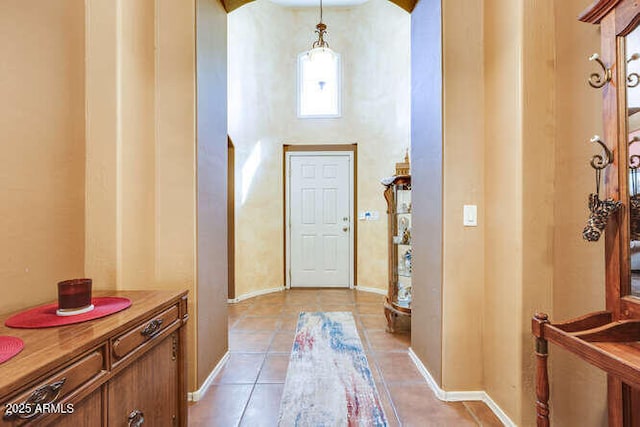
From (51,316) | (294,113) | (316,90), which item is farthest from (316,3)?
(51,316)

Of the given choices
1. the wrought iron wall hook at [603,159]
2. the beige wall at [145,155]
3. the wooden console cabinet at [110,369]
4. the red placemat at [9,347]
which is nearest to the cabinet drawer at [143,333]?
Answer: the wooden console cabinet at [110,369]

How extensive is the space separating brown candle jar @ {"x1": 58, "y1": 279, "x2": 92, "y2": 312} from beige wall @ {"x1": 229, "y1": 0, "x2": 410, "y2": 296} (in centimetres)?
316

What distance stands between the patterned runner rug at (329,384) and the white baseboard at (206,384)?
1.71 ft

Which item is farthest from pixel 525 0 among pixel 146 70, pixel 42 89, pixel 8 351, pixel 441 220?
pixel 8 351

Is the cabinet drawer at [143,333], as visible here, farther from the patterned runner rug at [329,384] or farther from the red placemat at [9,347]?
the patterned runner rug at [329,384]

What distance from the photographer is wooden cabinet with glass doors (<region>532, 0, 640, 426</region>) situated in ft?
3.36

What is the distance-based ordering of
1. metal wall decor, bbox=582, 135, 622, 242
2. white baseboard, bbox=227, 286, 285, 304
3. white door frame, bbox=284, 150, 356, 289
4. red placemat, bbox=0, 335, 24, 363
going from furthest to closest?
white door frame, bbox=284, 150, 356, 289
white baseboard, bbox=227, 286, 285, 304
metal wall decor, bbox=582, 135, 622, 242
red placemat, bbox=0, 335, 24, 363

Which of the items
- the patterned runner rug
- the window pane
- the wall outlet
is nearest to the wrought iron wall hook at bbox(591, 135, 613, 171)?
the patterned runner rug

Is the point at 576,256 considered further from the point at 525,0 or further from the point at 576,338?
the point at 525,0

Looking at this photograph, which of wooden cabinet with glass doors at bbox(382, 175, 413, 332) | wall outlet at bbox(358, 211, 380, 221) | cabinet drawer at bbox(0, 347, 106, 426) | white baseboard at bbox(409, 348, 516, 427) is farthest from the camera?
wall outlet at bbox(358, 211, 380, 221)

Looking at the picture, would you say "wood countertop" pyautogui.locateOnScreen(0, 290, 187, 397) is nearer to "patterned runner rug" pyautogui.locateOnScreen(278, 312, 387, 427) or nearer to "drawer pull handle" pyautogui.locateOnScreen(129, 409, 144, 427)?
"drawer pull handle" pyautogui.locateOnScreen(129, 409, 144, 427)

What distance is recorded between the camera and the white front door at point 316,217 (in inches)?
195

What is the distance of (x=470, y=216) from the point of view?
6.34 feet

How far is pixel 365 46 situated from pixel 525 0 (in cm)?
358
